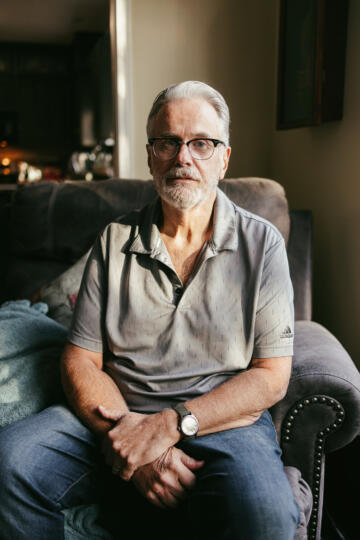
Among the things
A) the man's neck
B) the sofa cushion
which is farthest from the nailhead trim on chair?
the sofa cushion

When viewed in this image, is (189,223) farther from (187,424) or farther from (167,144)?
(187,424)

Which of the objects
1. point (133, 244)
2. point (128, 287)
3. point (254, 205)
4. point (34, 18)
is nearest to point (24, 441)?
point (128, 287)

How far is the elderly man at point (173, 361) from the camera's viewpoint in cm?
104

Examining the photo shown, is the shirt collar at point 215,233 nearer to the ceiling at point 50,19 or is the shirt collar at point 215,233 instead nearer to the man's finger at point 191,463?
the man's finger at point 191,463

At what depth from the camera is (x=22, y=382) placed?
127 cm

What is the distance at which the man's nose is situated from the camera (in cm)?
121

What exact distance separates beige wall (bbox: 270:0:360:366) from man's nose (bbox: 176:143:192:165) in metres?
0.76

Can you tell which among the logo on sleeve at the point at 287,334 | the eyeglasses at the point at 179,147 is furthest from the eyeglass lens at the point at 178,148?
the logo on sleeve at the point at 287,334

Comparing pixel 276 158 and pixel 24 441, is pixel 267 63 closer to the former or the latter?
pixel 276 158

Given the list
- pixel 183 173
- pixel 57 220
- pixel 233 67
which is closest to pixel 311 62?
pixel 233 67

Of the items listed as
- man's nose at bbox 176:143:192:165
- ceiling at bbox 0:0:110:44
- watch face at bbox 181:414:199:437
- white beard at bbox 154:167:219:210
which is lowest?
watch face at bbox 181:414:199:437

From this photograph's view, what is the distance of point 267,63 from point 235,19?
0.27 m

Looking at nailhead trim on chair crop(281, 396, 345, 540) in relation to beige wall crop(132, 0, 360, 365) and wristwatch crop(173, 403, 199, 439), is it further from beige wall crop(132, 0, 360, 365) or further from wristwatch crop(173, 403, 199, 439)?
beige wall crop(132, 0, 360, 365)

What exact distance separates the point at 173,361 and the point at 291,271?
790 mm
